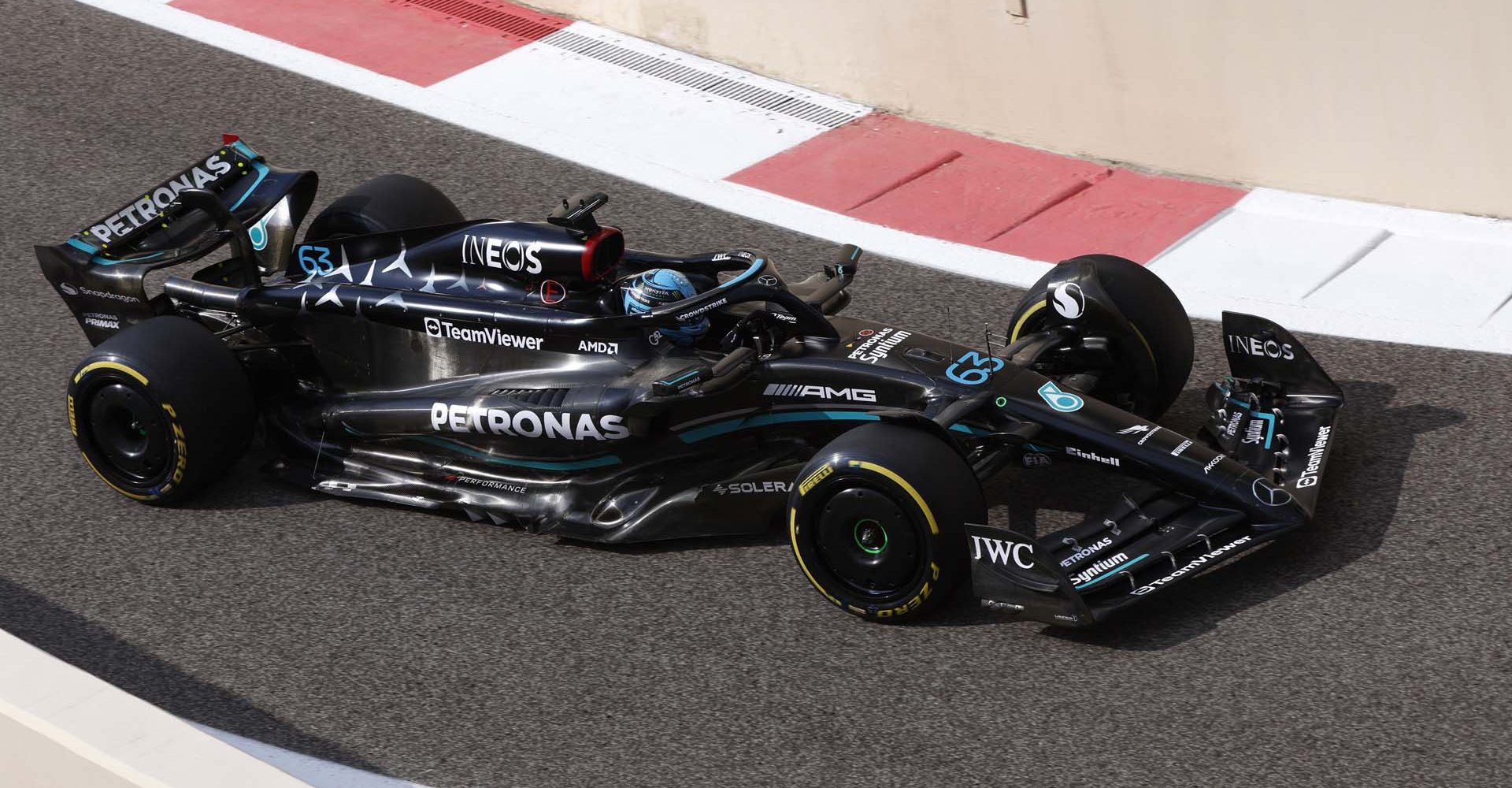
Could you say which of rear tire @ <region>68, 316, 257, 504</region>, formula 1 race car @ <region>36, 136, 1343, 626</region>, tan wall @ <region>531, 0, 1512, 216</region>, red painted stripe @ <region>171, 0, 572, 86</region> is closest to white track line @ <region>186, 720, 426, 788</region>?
formula 1 race car @ <region>36, 136, 1343, 626</region>

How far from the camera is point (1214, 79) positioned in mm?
8250

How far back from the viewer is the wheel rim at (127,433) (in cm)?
625

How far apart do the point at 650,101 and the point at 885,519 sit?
5295 mm

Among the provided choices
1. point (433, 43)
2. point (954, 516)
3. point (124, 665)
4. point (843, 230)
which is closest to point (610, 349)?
point (954, 516)

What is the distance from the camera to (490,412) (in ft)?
20.2

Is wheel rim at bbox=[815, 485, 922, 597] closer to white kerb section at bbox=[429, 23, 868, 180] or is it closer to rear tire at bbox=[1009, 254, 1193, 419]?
rear tire at bbox=[1009, 254, 1193, 419]

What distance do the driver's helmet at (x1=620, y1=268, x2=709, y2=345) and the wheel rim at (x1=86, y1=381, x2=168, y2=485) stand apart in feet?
6.35

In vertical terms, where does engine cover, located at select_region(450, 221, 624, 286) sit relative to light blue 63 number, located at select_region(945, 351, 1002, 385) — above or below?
above

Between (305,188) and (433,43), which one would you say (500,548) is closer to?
(305,188)

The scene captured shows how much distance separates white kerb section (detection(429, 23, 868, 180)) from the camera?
30.8 feet

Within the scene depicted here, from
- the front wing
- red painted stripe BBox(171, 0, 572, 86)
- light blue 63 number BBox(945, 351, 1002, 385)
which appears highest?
light blue 63 number BBox(945, 351, 1002, 385)

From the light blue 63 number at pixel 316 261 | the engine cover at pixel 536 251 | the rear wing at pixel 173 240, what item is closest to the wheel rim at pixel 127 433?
the rear wing at pixel 173 240

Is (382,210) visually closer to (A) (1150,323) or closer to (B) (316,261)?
(B) (316,261)

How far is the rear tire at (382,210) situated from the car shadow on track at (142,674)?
1.87 metres
